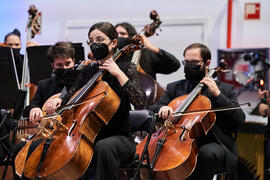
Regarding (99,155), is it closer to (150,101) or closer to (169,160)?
(169,160)

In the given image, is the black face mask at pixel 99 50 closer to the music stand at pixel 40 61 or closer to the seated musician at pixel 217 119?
the seated musician at pixel 217 119

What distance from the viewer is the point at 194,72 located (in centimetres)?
254

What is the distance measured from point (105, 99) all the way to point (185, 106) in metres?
0.52

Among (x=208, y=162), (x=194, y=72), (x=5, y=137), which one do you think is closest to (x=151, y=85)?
(x=194, y=72)

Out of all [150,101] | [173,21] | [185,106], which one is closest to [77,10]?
[173,21]

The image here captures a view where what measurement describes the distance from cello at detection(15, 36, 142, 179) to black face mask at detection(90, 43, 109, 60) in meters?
0.07

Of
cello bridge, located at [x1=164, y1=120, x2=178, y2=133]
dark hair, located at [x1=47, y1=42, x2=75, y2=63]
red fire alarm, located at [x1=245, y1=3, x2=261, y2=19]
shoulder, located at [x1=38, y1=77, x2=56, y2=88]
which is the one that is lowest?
cello bridge, located at [x1=164, y1=120, x2=178, y2=133]

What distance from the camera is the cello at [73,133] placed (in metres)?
1.98

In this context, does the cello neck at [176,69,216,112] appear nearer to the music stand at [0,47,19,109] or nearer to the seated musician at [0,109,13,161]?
the music stand at [0,47,19,109]

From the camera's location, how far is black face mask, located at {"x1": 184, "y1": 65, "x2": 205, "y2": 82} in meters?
2.54

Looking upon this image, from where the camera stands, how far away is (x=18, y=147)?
268cm

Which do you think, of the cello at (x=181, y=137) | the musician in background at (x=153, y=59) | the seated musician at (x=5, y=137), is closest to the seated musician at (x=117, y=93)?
the cello at (x=181, y=137)

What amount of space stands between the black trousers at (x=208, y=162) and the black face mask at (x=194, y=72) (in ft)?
1.49

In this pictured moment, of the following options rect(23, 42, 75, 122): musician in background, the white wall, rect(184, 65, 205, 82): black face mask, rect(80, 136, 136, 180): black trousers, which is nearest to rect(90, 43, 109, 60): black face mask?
rect(23, 42, 75, 122): musician in background
